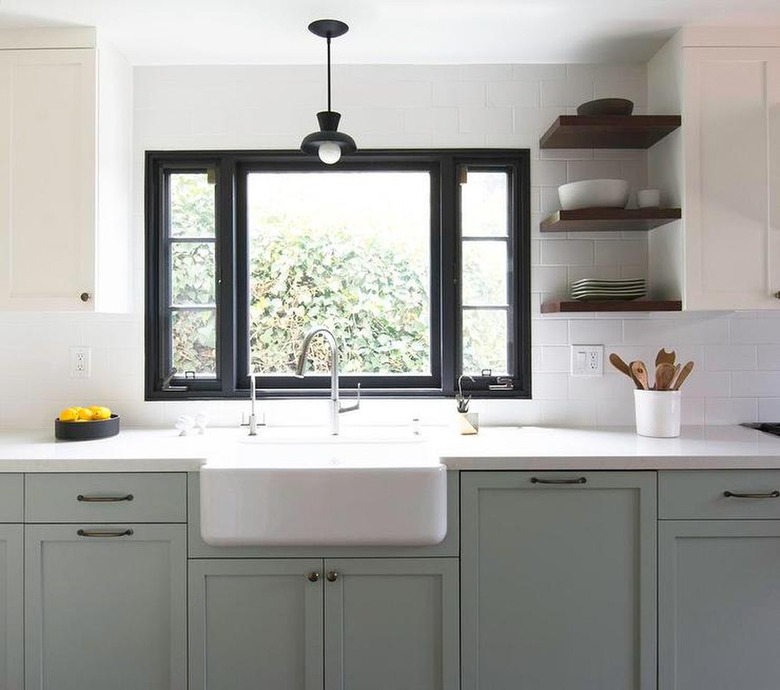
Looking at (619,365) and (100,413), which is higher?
(619,365)

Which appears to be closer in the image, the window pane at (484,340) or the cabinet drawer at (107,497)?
the cabinet drawer at (107,497)

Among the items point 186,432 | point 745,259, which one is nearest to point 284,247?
point 186,432

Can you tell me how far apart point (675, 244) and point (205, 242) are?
179cm

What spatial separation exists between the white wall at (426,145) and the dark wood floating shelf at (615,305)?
0.22 m

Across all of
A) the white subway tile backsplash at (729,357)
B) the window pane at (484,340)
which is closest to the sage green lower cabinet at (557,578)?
the window pane at (484,340)

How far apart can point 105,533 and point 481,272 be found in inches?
64.4

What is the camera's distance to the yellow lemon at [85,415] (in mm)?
2258

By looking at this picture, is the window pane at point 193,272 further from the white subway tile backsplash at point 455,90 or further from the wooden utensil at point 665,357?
the wooden utensil at point 665,357

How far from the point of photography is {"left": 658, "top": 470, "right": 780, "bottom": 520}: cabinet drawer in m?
1.90

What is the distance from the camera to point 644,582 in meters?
1.91

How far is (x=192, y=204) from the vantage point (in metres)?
2.58

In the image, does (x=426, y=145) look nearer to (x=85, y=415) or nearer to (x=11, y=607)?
(x=85, y=415)

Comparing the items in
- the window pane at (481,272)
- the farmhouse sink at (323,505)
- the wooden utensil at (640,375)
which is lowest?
the farmhouse sink at (323,505)

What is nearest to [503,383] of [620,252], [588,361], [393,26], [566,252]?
[588,361]
